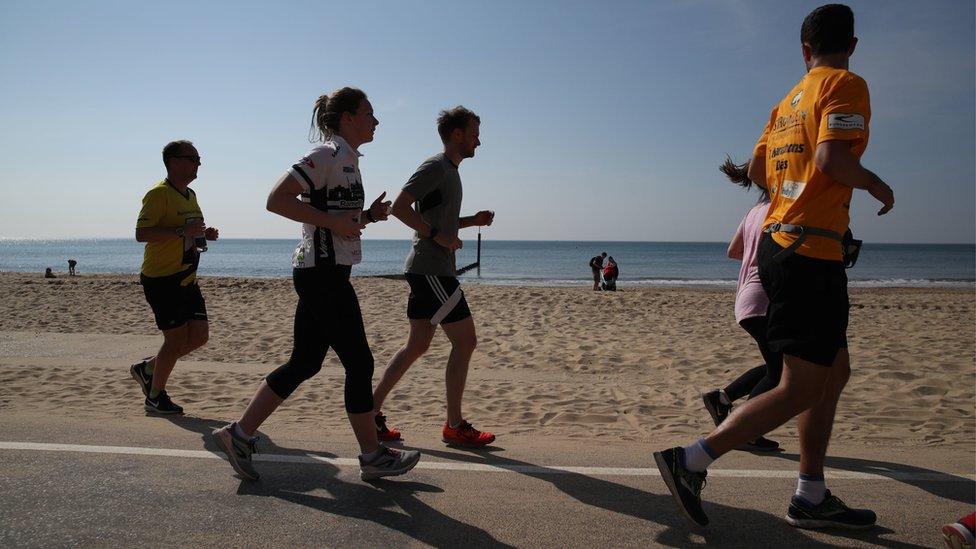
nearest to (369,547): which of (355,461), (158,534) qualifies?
(158,534)

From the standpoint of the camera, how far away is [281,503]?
2.96m

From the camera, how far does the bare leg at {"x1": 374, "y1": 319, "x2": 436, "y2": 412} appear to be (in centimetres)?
398

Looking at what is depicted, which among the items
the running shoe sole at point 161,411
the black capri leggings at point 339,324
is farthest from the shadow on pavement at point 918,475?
the running shoe sole at point 161,411

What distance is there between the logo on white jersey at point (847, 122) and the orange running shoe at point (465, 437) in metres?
2.54

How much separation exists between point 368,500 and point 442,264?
146 centimetres

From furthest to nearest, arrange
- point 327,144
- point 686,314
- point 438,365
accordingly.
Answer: point 686,314 → point 438,365 → point 327,144

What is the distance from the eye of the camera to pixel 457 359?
13.0ft

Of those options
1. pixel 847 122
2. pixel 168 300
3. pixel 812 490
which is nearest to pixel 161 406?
pixel 168 300

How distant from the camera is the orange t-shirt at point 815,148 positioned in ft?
7.91

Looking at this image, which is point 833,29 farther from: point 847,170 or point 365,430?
point 365,430

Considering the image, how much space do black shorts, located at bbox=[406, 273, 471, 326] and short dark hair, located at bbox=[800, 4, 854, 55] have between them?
2229 mm

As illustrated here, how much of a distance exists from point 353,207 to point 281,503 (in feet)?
4.69

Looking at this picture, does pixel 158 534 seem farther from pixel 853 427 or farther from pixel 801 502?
pixel 853 427

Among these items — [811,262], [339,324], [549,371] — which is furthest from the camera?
[549,371]
